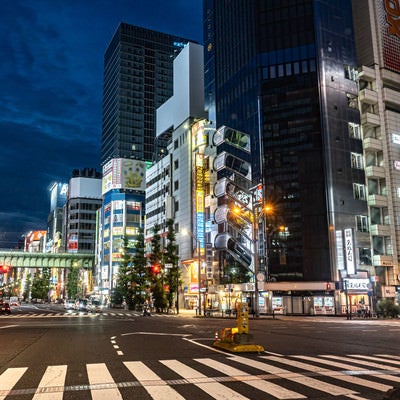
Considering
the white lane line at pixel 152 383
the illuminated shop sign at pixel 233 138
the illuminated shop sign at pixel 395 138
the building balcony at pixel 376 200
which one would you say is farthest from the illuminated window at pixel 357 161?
the white lane line at pixel 152 383

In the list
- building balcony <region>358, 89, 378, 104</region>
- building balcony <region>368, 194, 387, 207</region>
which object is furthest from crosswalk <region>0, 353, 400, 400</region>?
building balcony <region>358, 89, 378, 104</region>

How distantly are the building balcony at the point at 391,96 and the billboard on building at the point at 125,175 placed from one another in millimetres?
88467

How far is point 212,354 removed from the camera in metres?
15.7

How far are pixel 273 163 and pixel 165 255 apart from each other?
21.4 m

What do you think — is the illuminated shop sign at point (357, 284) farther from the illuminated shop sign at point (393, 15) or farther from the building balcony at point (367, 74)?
the illuminated shop sign at point (393, 15)

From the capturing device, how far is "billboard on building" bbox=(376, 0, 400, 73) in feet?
220

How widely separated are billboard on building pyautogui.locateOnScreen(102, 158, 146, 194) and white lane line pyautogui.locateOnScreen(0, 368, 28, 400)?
422 feet

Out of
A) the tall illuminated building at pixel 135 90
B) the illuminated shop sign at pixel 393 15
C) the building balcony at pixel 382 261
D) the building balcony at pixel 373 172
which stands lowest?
the building balcony at pixel 382 261

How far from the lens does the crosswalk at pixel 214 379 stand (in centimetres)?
914

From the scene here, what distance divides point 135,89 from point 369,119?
447 ft

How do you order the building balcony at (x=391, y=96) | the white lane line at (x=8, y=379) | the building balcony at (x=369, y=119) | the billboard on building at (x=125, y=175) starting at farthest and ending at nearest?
the billboard on building at (x=125, y=175) → the building balcony at (x=391, y=96) → the building balcony at (x=369, y=119) → the white lane line at (x=8, y=379)

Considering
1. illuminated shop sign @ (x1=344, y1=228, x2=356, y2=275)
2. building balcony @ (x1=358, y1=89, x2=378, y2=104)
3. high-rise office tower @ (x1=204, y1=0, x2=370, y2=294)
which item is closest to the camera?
illuminated shop sign @ (x1=344, y1=228, x2=356, y2=275)

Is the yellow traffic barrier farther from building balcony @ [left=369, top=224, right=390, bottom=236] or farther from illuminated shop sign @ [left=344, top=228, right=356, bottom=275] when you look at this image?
building balcony @ [left=369, top=224, right=390, bottom=236]

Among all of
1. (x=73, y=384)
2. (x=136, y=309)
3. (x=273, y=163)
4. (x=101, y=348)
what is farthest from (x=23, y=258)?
(x=73, y=384)
